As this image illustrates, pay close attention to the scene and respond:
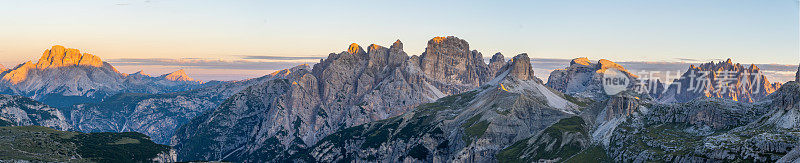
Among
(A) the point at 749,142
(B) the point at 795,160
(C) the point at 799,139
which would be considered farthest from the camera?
(A) the point at 749,142

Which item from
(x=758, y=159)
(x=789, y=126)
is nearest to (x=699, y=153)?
(x=758, y=159)

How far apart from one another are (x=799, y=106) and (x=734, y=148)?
108 feet

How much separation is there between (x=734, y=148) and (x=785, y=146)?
15.5 meters

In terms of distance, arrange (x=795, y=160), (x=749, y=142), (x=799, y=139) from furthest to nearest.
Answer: (x=749, y=142) < (x=799, y=139) < (x=795, y=160)

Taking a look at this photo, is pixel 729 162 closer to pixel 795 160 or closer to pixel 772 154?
pixel 772 154

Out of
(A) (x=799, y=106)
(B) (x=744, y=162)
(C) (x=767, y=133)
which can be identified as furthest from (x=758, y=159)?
(A) (x=799, y=106)

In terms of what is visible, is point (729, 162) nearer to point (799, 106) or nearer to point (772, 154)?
point (772, 154)

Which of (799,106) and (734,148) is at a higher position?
(799,106)

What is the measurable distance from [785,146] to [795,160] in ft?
78.6

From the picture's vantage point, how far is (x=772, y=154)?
7057 inches

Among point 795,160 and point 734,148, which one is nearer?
point 795,160

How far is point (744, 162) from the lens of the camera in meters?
183

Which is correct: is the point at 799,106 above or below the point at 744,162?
above

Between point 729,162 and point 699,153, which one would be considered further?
point 699,153
